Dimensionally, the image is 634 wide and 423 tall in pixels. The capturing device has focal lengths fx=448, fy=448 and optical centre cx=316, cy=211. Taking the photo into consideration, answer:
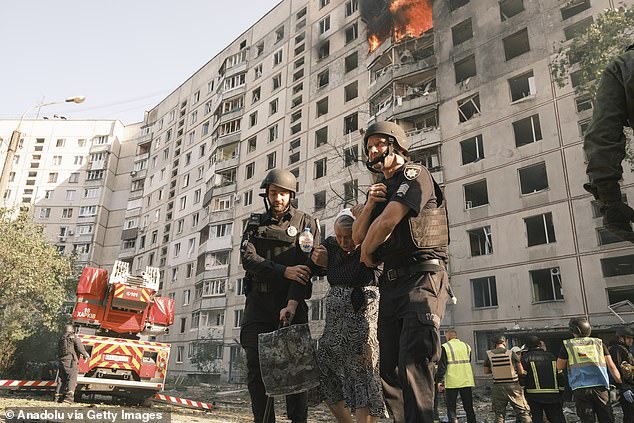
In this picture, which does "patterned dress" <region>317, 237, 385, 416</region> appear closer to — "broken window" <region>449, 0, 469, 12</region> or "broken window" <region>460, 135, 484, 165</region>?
"broken window" <region>460, 135, 484, 165</region>

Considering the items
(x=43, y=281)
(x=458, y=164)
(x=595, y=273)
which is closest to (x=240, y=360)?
(x=43, y=281)

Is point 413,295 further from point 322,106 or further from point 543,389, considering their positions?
point 322,106

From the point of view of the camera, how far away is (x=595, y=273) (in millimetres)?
20156

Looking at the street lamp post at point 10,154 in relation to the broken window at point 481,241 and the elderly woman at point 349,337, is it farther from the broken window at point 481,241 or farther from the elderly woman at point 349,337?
the broken window at point 481,241

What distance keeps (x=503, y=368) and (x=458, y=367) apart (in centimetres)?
89

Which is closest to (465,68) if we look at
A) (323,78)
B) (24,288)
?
(323,78)

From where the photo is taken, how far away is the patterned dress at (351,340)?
356 centimetres

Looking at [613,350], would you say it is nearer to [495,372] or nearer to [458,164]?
[495,372]

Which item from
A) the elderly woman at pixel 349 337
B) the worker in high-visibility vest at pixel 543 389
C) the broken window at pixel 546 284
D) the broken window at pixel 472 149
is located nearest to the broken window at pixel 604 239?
the broken window at pixel 546 284

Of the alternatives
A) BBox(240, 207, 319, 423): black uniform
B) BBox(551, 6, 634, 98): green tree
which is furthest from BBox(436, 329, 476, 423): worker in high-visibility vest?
BBox(551, 6, 634, 98): green tree

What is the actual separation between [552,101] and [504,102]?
2656 mm

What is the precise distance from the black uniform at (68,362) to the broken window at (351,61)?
31.1 m

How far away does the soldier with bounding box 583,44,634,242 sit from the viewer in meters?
2.59

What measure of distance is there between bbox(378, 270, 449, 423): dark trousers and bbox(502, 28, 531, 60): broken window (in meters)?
27.7
